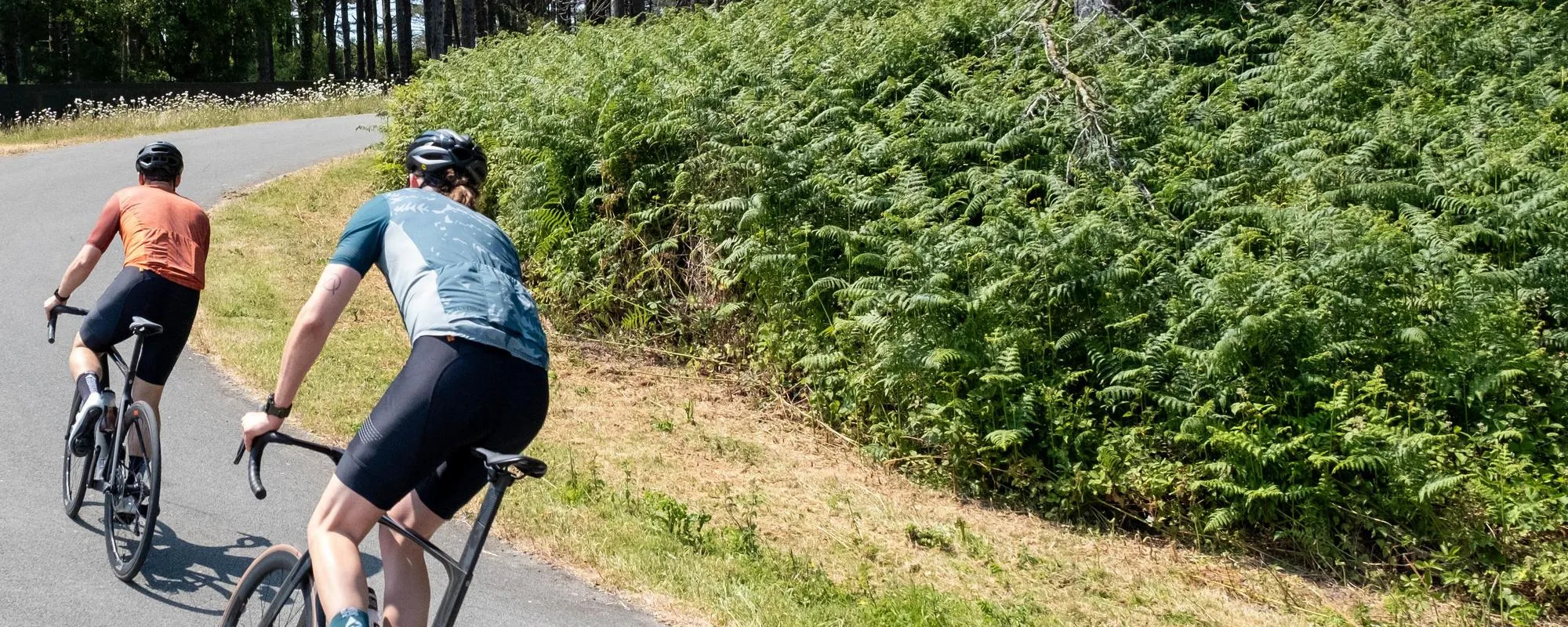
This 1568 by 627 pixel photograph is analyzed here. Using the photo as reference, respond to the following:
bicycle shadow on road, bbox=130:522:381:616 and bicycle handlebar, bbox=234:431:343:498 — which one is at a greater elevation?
bicycle handlebar, bbox=234:431:343:498

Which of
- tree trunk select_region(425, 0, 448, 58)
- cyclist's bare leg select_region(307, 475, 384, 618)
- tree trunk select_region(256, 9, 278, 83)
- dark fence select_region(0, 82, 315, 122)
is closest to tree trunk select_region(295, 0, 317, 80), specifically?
tree trunk select_region(256, 9, 278, 83)

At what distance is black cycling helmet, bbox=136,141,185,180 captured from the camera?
6160mm

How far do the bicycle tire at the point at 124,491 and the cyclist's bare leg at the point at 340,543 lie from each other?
2.52 m

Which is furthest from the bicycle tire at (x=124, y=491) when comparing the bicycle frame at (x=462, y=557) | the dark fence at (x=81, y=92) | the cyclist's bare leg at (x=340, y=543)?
the dark fence at (x=81, y=92)

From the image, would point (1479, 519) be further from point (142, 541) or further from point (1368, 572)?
point (142, 541)

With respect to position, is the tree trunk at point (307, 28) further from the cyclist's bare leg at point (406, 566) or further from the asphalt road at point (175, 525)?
the cyclist's bare leg at point (406, 566)

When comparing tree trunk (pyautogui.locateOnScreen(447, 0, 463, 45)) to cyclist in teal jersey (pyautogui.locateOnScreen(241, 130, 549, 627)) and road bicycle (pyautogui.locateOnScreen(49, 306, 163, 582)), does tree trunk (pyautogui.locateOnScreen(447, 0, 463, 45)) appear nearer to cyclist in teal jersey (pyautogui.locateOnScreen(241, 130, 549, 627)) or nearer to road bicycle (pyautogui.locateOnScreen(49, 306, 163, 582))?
road bicycle (pyautogui.locateOnScreen(49, 306, 163, 582))

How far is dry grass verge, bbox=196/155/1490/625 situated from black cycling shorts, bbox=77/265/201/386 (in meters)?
1.91

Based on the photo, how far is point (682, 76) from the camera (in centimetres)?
1147

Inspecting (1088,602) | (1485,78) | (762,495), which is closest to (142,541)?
(762,495)

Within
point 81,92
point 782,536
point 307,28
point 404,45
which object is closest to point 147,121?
point 81,92

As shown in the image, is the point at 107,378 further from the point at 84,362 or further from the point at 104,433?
the point at 104,433

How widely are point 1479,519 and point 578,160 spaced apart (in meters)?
8.11

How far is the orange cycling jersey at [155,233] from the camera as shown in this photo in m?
5.93
